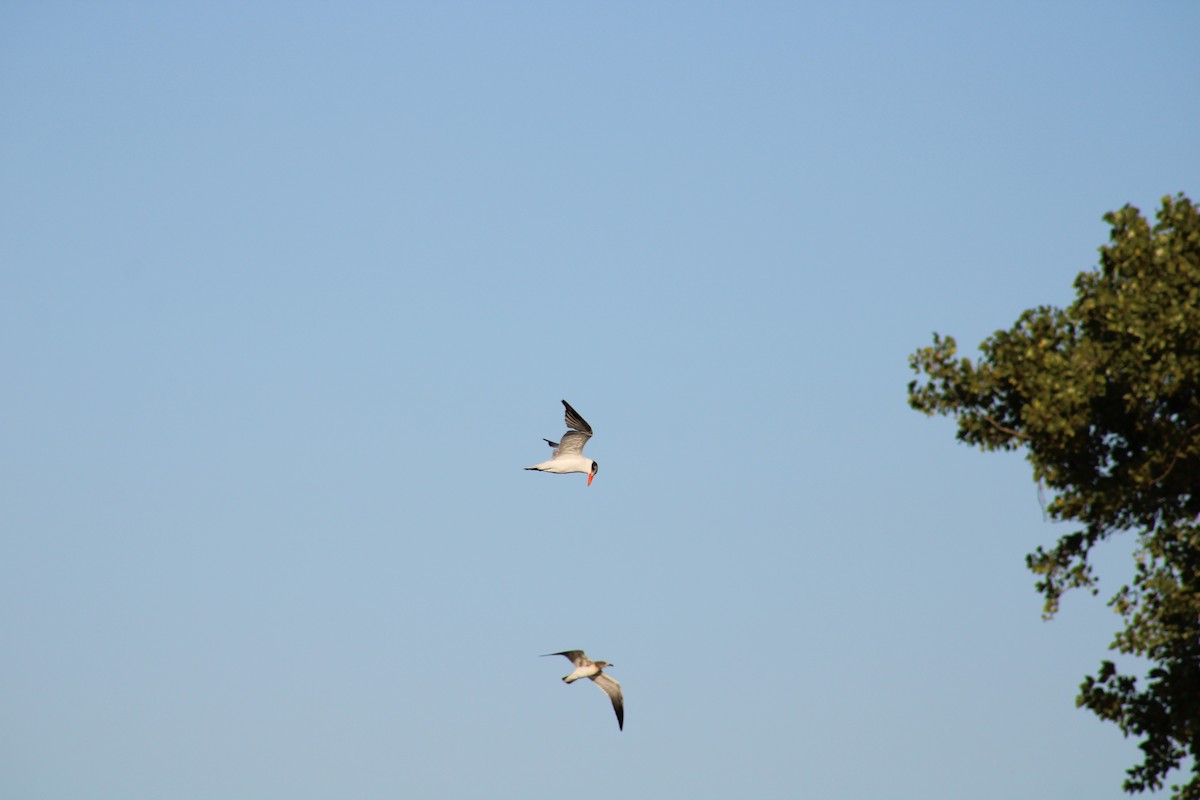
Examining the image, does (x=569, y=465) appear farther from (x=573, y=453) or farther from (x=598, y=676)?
(x=598, y=676)

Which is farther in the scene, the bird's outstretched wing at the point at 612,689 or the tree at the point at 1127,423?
the bird's outstretched wing at the point at 612,689

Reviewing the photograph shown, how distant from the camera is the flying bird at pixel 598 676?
135ft

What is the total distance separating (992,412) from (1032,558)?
3008mm

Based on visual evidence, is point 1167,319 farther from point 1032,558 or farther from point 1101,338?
point 1032,558

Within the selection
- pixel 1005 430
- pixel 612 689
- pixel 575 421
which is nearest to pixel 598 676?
pixel 612 689

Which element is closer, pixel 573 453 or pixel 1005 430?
pixel 1005 430

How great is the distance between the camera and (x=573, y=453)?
45.1 meters

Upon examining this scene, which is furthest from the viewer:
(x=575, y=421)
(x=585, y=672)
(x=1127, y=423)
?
(x=575, y=421)

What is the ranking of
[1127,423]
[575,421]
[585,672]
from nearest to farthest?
[1127,423] < [585,672] < [575,421]

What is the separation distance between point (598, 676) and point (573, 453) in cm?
674

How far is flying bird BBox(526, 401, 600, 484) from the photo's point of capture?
4453cm

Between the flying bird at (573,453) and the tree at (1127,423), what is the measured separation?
1505cm

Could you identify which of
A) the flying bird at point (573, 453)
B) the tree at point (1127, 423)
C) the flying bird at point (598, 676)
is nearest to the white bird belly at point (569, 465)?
the flying bird at point (573, 453)

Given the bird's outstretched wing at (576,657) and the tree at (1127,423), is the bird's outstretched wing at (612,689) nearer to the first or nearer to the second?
the bird's outstretched wing at (576,657)
